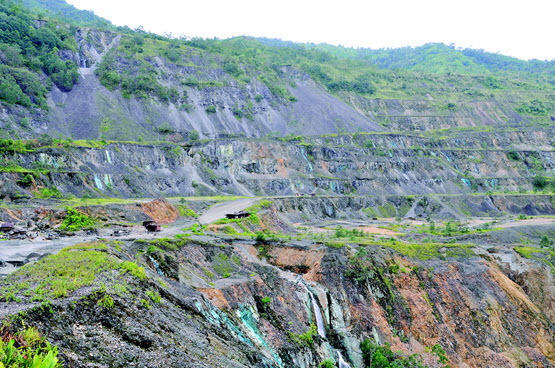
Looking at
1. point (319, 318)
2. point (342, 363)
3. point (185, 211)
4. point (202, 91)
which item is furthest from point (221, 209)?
point (202, 91)

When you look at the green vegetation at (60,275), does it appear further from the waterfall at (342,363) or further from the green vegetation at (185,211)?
the green vegetation at (185,211)

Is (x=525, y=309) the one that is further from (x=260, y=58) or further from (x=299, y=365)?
(x=260, y=58)

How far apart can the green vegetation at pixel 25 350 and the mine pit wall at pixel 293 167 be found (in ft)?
172

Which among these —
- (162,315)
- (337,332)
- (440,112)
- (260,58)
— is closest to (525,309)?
(337,332)

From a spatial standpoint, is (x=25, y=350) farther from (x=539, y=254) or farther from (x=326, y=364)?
(x=539, y=254)

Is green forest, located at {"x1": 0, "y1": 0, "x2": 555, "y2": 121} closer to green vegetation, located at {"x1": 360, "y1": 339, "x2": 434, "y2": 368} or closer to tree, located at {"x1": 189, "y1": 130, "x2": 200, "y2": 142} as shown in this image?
tree, located at {"x1": 189, "y1": 130, "x2": 200, "y2": 142}

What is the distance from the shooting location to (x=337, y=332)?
31.7 meters

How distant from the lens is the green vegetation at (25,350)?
1007 cm

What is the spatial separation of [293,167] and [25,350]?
305 feet

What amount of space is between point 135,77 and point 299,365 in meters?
105

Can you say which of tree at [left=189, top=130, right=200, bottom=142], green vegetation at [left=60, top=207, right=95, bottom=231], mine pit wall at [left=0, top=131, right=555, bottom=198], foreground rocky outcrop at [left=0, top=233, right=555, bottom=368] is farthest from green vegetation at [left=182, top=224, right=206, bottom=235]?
tree at [left=189, top=130, right=200, bottom=142]

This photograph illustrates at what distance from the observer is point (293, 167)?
340ft

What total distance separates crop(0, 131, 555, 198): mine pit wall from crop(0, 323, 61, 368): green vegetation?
172 feet

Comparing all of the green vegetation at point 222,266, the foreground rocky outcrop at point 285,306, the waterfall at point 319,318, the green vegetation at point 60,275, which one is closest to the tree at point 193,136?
the foreground rocky outcrop at point 285,306
